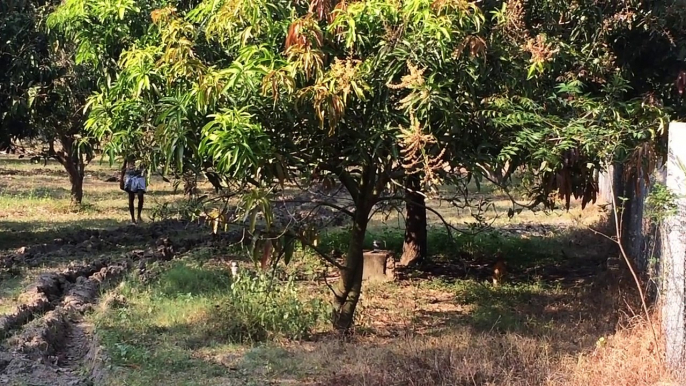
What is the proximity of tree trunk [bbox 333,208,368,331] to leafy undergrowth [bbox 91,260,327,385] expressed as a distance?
1.12 feet

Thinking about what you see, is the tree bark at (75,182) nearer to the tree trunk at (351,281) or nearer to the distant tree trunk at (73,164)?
the distant tree trunk at (73,164)

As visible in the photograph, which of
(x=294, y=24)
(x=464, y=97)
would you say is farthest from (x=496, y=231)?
(x=294, y=24)

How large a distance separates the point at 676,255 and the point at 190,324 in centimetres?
467

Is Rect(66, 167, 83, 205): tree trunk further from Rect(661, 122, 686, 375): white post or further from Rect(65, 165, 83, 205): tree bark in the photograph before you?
Rect(661, 122, 686, 375): white post

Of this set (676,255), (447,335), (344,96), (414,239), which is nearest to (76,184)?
(414,239)

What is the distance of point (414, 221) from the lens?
12.5 metres

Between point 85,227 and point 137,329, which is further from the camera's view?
point 85,227

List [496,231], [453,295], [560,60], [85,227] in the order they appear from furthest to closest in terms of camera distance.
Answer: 1. [85,227]
2. [496,231]
3. [453,295]
4. [560,60]

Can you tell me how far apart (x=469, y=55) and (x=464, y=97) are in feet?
1.26

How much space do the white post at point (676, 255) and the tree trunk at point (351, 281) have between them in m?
2.84

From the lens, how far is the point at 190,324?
28.2ft

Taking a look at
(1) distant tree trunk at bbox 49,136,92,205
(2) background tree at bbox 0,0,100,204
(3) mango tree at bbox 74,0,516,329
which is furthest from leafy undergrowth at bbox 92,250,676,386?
(1) distant tree trunk at bbox 49,136,92,205

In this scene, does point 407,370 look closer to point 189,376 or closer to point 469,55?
point 189,376

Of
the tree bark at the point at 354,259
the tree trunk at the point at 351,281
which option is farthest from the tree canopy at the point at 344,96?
the tree trunk at the point at 351,281
